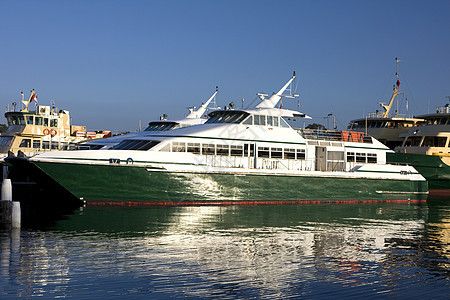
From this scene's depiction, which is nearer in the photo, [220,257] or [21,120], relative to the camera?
[220,257]

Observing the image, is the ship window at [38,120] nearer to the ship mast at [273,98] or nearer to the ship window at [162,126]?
the ship window at [162,126]

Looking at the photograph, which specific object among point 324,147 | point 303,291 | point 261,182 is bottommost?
point 303,291

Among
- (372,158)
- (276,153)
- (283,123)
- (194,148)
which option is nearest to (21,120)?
(194,148)

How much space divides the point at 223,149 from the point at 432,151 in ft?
72.4

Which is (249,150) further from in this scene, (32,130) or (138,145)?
(32,130)

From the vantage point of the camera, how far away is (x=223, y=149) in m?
29.6

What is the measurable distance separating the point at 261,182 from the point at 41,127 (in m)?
24.4

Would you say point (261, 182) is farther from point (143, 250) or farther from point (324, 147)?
point (143, 250)

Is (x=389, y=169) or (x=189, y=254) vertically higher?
(x=389, y=169)

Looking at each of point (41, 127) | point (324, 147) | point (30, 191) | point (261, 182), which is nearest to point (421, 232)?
point (261, 182)

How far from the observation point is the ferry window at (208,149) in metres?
29.1

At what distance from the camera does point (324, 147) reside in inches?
1309

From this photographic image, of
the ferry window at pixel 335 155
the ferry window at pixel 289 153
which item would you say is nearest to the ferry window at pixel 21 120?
the ferry window at pixel 289 153

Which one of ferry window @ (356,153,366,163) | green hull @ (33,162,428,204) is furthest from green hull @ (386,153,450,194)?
ferry window @ (356,153,366,163)
